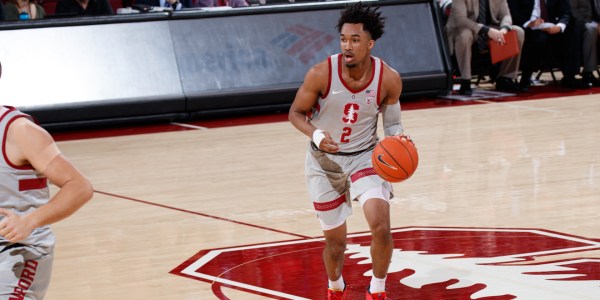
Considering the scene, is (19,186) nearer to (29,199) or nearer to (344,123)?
(29,199)

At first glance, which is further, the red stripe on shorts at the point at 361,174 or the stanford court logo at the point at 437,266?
the stanford court logo at the point at 437,266

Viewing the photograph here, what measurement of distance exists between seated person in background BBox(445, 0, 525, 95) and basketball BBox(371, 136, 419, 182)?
9138 mm

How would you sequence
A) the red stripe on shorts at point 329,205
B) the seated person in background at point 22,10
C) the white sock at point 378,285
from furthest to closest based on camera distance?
1. the seated person in background at point 22,10
2. the red stripe on shorts at point 329,205
3. the white sock at point 378,285

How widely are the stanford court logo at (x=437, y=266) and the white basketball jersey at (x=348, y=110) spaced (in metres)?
0.85

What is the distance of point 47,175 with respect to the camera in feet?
12.0

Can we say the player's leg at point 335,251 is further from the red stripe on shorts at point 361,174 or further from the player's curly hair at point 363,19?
the player's curly hair at point 363,19

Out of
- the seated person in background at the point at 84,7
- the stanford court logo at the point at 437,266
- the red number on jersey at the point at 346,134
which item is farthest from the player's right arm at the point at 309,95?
the seated person in background at the point at 84,7

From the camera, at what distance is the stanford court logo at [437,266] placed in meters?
6.10

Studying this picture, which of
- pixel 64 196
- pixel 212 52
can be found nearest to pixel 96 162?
pixel 212 52

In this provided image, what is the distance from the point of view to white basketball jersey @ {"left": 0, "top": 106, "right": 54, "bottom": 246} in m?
3.76

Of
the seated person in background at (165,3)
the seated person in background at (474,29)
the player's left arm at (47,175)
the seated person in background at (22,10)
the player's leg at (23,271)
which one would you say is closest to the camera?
the player's left arm at (47,175)

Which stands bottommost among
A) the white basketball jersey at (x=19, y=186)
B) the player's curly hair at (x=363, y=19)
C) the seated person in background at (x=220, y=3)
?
the seated person in background at (x=220, y=3)

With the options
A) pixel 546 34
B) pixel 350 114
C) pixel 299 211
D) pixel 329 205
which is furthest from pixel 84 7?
pixel 329 205

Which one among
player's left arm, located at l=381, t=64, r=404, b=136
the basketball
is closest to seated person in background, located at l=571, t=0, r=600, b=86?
player's left arm, located at l=381, t=64, r=404, b=136
